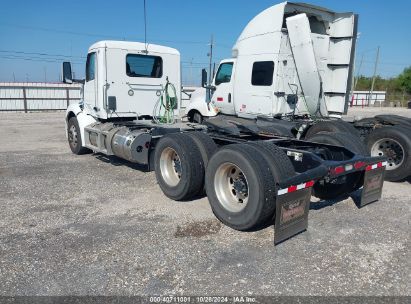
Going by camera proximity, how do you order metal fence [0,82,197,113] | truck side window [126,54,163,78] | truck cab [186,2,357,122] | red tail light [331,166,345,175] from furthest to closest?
metal fence [0,82,197,113]
truck cab [186,2,357,122]
truck side window [126,54,163,78]
red tail light [331,166,345,175]

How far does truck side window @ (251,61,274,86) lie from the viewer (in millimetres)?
9055

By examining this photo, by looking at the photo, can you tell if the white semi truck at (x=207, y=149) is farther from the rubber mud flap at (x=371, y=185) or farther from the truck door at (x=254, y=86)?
the truck door at (x=254, y=86)

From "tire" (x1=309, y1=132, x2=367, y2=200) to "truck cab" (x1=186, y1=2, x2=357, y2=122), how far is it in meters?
3.49

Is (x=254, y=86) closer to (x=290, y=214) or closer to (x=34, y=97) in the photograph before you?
(x=290, y=214)

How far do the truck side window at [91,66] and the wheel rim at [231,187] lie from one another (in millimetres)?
4949

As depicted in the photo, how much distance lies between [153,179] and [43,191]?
6.28 feet

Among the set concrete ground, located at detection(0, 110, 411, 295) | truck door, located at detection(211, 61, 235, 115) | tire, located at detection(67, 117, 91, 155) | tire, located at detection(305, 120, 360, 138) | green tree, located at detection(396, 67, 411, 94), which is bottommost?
concrete ground, located at detection(0, 110, 411, 295)

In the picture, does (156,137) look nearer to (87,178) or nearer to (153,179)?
(153,179)

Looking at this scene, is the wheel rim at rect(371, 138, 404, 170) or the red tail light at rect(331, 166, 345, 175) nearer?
the red tail light at rect(331, 166, 345, 175)

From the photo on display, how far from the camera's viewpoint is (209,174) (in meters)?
4.80

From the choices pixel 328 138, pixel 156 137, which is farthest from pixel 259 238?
pixel 156 137

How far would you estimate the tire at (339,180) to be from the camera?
5328 mm

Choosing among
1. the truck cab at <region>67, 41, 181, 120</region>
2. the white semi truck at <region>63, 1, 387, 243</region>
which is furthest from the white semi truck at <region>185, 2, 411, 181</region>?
the truck cab at <region>67, 41, 181, 120</region>

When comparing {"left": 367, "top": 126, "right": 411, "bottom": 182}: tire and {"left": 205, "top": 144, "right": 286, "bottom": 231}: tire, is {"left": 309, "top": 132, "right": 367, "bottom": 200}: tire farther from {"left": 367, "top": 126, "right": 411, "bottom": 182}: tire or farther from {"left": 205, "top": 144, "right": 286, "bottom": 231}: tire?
{"left": 367, "top": 126, "right": 411, "bottom": 182}: tire
